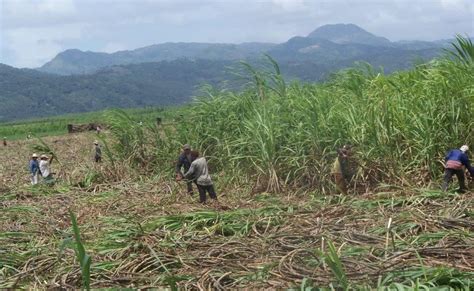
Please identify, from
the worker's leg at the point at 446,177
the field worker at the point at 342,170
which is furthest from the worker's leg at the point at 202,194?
the worker's leg at the point at 446,177

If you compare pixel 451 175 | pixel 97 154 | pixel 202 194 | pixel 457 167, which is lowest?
pixel 97 154

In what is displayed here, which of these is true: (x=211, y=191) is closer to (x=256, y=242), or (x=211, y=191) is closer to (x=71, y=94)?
(x=256, y=242)

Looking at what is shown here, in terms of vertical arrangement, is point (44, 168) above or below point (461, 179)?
below

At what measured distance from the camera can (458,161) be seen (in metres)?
7.14

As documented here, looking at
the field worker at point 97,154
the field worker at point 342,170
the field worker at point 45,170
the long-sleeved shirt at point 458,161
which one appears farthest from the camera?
the field worker at point 97,154

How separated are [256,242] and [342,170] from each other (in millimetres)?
2633

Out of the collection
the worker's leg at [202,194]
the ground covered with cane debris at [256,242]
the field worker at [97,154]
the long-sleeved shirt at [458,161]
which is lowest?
the field worker at [97,154]

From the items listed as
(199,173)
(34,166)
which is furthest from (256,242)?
(34,166)

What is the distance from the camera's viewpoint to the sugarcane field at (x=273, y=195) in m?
4.73

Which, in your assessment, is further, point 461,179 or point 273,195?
point 273,195

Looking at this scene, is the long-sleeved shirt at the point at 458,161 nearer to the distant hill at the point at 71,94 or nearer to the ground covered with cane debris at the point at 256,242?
the ground covered with cane debris at the point at 256,242

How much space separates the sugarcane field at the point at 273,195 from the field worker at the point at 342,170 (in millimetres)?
20

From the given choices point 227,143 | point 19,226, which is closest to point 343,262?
point 19,226

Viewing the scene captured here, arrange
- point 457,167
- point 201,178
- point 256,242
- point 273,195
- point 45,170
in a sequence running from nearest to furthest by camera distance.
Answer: point 256,242, point 457,167, point 201,178, point 273,195, point 45,170
